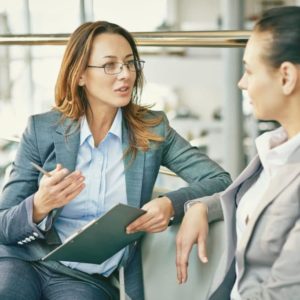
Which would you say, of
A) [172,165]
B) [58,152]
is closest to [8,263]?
[58,152]

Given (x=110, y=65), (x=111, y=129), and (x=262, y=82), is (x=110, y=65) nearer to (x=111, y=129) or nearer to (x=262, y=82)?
(x=111, y=129)

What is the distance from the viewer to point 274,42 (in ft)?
3.93

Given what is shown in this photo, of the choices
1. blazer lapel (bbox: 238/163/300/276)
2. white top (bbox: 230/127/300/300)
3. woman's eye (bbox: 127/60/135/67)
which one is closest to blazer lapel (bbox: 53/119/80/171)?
woman's eye (bbox: 127/60/135/67)

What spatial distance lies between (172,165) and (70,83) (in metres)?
0.39

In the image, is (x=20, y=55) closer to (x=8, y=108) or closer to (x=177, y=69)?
(x=8, y=108)

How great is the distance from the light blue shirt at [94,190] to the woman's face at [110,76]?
0.12 metres

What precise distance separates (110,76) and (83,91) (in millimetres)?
158

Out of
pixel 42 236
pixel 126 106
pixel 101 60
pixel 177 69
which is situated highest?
pixel 101 60

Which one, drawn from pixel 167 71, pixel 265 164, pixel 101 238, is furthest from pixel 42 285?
pixel 167 71

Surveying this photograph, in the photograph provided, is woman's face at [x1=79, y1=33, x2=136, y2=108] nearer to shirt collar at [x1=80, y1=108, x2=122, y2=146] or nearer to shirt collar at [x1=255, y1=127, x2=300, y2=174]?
shirt collar at [x1=80, y1=108, x2=122, y2=146]

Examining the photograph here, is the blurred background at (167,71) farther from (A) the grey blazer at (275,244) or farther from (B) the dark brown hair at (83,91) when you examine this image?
(A) the grey blazer at (275,244)

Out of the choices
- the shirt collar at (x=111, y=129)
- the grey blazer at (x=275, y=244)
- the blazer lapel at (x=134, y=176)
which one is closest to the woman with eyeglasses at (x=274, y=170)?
the grey blazer at (x=275, y=244)

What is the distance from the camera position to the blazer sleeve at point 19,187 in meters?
1.71

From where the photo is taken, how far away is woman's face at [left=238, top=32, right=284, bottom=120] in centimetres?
121
